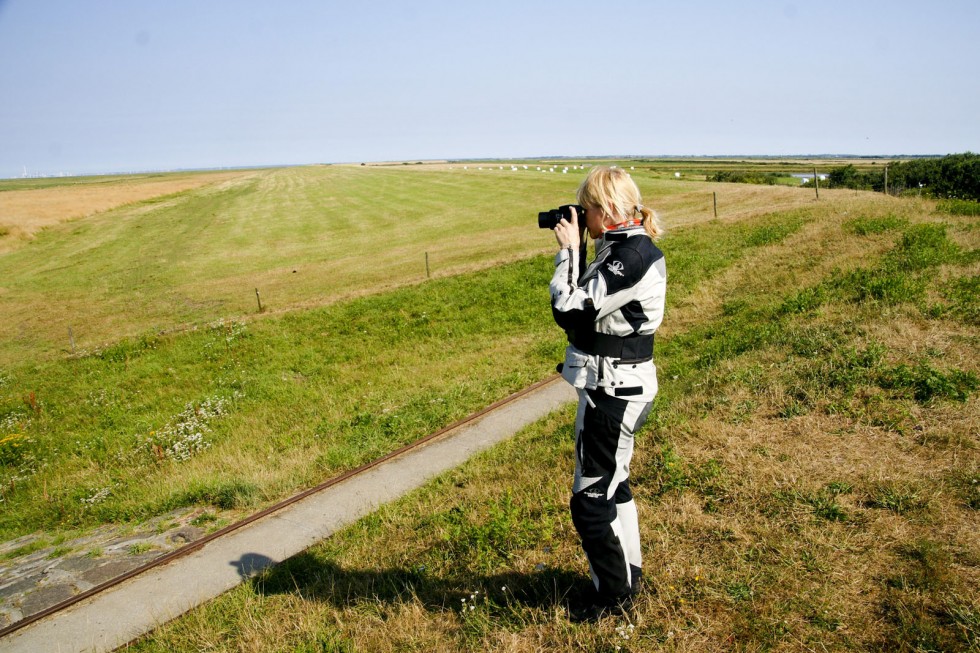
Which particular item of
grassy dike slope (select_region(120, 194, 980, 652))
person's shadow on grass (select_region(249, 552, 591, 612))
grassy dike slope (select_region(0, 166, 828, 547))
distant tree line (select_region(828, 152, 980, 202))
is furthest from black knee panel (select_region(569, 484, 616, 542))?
distant tree line (select_region(828, 152, 980, 202))

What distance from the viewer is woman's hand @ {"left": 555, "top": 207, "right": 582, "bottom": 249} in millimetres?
3420

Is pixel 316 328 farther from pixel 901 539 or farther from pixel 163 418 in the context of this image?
pixel 901 539

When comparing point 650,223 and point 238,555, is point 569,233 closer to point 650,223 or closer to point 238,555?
point 650,223

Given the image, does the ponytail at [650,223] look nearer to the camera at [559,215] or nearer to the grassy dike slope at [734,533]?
the camera at [559,215]

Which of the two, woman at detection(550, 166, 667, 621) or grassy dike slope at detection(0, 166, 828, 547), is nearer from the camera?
woman at detection(550, 166, 667, 621)

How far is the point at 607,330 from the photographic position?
331 centimetres

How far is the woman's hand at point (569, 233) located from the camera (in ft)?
11.2

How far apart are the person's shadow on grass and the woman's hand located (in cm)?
248

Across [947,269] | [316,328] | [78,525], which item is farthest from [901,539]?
[316,328]

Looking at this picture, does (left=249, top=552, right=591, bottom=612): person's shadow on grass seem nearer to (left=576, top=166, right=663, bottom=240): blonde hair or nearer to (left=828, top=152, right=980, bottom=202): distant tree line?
(left=576, top=166, right=663, bottom=240): blonde hair

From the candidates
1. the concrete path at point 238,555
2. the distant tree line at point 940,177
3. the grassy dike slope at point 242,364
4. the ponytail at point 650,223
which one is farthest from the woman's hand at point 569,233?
the distant tree line at point 940,177

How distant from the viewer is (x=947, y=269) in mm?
10609

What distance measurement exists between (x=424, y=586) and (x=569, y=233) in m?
3.13

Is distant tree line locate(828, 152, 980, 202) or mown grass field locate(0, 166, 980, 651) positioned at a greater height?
distant tree line locate(828, 152, 980, 202)
